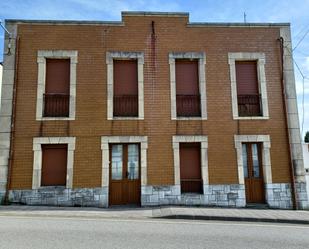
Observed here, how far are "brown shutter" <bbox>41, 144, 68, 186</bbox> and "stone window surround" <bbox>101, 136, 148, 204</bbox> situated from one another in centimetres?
147

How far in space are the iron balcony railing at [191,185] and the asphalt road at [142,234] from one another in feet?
10.6

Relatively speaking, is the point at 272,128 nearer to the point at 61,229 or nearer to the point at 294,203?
the point at 294,203

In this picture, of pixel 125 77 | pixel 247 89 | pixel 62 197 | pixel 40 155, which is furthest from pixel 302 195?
pixel 40 155

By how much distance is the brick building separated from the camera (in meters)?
11.2

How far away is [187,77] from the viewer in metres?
12.2

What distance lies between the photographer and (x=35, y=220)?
26.3 feet

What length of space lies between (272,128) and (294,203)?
2934 millimetres

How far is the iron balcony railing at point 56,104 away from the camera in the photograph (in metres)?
11.6

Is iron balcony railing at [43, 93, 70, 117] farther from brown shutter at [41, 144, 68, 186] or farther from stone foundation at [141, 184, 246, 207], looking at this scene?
stone foundation at [141, 184, 246, 207]

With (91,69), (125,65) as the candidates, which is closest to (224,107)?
(125,65)

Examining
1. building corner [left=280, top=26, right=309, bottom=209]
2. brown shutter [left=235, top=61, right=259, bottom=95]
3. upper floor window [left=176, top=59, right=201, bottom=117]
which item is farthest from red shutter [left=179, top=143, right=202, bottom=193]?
building corner [left=280, top=26, right=309, bottom=209]

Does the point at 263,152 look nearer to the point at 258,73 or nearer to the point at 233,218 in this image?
the point at 258,73

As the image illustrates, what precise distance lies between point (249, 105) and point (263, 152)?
1959mm

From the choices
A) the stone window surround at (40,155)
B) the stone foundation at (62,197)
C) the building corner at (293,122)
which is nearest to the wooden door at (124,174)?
the stone foundation at (62,197)
